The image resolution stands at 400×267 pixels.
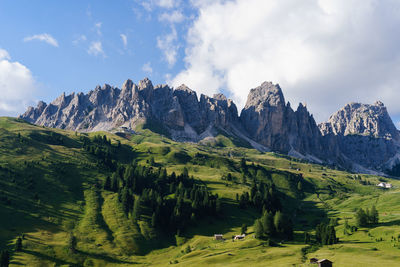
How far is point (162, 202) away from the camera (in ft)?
509

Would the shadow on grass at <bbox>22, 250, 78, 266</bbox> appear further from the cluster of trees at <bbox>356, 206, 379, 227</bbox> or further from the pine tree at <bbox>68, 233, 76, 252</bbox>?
the cluster of trees at <bbox>356, 206, 379, 227</bbox>

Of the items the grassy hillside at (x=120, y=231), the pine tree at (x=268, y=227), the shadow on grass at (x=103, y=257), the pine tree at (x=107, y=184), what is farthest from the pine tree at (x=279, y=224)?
the pine tree at (x=107, y=184)

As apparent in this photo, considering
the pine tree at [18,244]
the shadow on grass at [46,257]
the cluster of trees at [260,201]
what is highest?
the cluster of trees at [260,201]

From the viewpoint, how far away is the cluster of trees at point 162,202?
144 meters

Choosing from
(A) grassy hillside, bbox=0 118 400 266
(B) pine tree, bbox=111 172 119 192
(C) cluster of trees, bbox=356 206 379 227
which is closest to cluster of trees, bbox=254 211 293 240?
(A) grassy hillside, bbox=0 118 400 266

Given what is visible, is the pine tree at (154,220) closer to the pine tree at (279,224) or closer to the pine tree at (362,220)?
the pine tree at (279,224)

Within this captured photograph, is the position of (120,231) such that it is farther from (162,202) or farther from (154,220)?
(162,202)

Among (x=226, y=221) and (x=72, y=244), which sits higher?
(x=226, y=221)

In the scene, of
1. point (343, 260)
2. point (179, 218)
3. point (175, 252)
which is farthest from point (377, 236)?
point (179, 218)

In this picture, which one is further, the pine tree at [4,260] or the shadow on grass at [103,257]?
the shadow on grass at [103,257]

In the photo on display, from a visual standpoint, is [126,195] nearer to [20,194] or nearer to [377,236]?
[20,194]

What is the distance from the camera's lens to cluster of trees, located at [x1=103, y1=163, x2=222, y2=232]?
14438 centimetres

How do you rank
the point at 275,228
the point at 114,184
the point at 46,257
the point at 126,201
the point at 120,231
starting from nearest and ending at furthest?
1. the point at 46,257
2. the point at 275,228
3. the point at 120,231
4. the point at 126,201
5. the point at 114,184

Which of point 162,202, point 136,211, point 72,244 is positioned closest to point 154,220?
point 136,211
